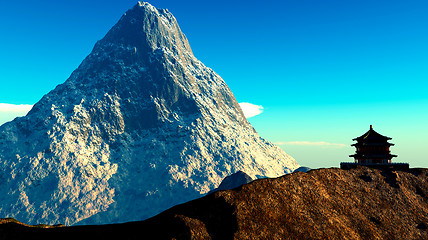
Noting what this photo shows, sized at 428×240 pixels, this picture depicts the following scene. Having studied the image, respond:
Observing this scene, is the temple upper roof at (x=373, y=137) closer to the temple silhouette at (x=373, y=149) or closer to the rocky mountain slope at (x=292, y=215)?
the temple silhouette at (x=373, y=149)

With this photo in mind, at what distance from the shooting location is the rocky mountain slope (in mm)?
30750

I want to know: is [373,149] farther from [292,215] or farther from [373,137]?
[292,215]

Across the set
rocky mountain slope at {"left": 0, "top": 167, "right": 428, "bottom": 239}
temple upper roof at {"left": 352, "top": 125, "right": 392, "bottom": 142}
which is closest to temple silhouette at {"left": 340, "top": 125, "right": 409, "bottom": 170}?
temple upper roof at {"left": 352, "top": 125, "right": 392, "bottom": 142}

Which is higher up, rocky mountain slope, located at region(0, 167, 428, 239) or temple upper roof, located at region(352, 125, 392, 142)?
temple upper roof, located at region(352, 125, 392, 142)

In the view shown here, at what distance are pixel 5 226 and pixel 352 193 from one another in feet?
130

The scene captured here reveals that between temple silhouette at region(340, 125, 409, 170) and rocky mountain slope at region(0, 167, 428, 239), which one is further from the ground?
temple silhouette at region(340, 125, 409, 170)

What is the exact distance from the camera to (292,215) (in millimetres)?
33875

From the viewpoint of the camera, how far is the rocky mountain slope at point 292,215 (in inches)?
1211

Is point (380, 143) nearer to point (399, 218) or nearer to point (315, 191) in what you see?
point (399, 218)

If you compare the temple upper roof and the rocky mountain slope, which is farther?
the temple upper roof

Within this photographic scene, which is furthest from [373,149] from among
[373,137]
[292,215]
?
[292,215]

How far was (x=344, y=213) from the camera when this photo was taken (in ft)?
A: 120

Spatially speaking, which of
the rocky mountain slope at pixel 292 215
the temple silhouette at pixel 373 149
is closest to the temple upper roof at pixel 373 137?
the temple silhouette at pixel 373 149

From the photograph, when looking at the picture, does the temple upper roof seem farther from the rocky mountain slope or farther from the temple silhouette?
the rocky mountain slope
